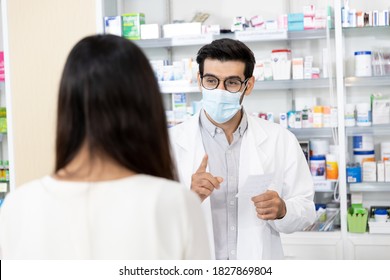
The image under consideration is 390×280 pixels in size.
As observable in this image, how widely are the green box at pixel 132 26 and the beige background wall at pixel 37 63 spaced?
0.22m

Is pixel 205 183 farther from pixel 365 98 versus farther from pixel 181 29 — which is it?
pixel 365 98

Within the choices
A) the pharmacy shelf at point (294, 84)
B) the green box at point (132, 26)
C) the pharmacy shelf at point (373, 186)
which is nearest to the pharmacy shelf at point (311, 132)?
the pharmacy shelf at point (294, 84)

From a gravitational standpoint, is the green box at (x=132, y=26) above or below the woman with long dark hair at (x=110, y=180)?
above

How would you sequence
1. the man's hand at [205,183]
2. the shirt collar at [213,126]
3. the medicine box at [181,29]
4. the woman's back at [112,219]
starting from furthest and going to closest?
1. the medicine box at [181,29]
2. the shirt collar at [213,126]
3. the man's hand at [205,183]
4. the woman's back at [112,219]

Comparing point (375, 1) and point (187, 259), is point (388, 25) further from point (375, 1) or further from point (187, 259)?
point (187, 259)

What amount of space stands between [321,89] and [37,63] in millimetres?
2029

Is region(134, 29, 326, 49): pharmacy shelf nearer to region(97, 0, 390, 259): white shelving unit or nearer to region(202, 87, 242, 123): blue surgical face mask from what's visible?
region(97, 0, 390, 259): white shelving unit

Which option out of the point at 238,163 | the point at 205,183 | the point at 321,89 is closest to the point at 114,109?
the point at 205,183

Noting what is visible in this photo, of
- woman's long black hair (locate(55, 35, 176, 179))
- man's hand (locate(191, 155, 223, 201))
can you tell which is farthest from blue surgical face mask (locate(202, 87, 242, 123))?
woman's long black hair (locate(55, 35, 176, 179))

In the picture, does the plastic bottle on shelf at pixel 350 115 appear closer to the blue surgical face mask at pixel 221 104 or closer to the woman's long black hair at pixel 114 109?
the blue surgical face mask at pixel 221 104

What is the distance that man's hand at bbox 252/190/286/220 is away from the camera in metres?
2.04

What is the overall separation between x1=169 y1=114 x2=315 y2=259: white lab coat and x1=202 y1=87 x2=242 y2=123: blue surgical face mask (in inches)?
3.1

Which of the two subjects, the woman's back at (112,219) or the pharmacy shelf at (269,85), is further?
the pharmacy shelf at (269,85)

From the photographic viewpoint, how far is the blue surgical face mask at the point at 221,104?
7.75 ft
